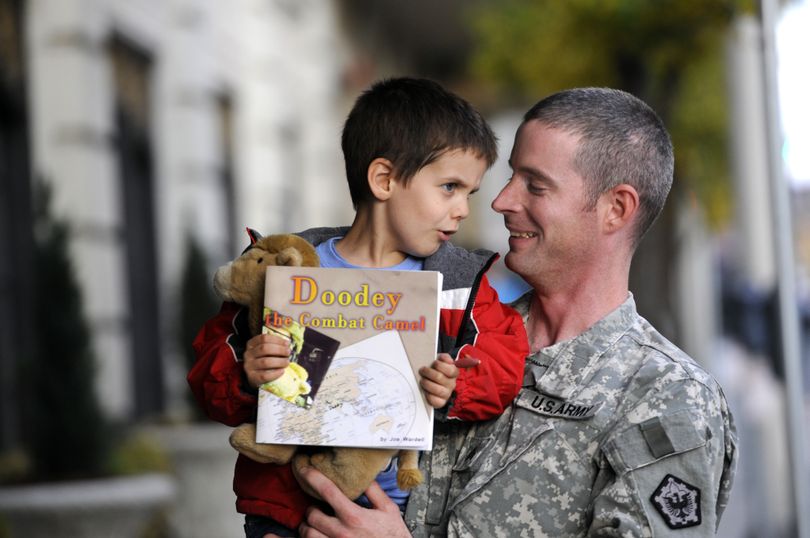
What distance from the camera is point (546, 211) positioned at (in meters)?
2.84

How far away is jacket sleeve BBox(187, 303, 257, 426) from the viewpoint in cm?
266

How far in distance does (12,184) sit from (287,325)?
22.4 ft

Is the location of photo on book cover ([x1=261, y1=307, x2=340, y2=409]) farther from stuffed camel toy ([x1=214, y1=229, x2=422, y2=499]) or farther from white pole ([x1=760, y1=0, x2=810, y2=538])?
white pole ([x1=760, y1=0, x2=810, y2=538])

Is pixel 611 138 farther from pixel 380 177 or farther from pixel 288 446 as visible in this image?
pixel 288 446

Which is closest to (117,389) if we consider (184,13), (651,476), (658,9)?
(184,13)

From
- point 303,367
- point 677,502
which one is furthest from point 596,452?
point 303,367

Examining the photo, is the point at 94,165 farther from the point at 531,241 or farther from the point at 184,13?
the point at 531,241

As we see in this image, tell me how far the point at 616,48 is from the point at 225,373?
9.11 metres

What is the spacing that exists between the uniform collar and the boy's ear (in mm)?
554

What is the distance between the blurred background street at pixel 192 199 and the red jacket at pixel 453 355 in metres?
2.36

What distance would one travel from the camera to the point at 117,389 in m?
9.82

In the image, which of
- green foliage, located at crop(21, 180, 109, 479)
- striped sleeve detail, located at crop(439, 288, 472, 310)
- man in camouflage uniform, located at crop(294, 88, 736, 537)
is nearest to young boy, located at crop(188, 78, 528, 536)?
striped sleeve detail, located at crop(439, 288, 472, 310)

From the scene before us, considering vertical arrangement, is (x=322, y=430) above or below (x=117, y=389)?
above

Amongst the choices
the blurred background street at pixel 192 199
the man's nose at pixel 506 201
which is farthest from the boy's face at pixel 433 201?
the blurred background street at pixel 192 199
